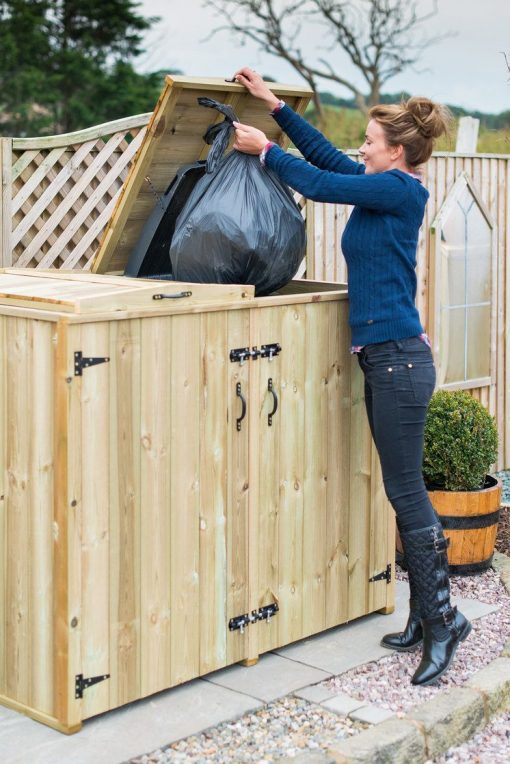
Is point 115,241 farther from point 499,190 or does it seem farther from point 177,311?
point 499,190

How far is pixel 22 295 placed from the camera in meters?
3.28

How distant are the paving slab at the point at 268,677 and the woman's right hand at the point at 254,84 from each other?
1936 mm

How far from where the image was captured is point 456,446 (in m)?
4.91

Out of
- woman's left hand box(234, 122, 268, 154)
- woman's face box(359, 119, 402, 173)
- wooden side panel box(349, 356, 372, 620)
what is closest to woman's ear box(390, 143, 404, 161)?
woman's face box(359, 119, 402, 173)

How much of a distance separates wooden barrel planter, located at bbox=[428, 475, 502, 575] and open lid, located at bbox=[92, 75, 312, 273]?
1818 mm

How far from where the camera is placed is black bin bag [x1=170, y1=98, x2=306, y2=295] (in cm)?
368

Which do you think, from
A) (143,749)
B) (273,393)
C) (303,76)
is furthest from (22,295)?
(303,76)

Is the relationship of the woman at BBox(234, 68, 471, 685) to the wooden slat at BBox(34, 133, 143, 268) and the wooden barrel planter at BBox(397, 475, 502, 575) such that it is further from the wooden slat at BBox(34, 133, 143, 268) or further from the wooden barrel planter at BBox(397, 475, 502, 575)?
the wooden slat at BBox(34, 133, 143, 268)

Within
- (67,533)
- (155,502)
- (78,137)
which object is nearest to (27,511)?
(67,533)

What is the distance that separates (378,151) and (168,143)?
2.38ft

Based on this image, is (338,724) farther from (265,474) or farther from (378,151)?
(378,151)

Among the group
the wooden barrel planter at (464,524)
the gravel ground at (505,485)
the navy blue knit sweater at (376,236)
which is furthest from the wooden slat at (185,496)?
the gravel ground at (505,485)

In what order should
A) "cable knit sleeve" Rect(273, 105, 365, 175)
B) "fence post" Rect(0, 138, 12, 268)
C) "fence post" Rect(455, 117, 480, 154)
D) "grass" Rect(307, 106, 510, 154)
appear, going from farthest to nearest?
"grass" Rect(307, 106, 510, 154) < "fence post" Rect(455, 117, 480, 154) < "fence post" Rect(0, 138, 12, 268) < "cable knit sleeve" Rect(273, 105, 365, 175)

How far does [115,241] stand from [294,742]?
1826mm
